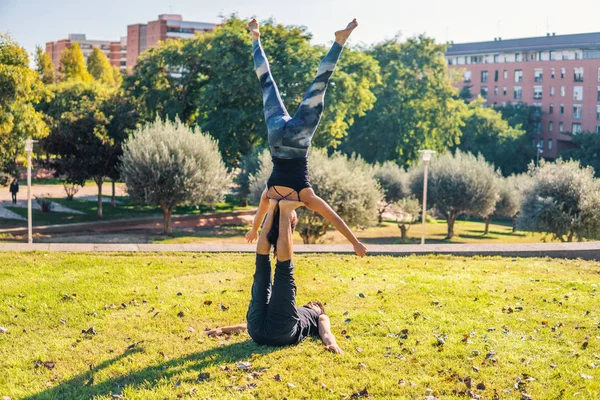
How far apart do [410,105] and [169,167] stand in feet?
94.3

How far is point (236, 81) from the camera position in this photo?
35875mm

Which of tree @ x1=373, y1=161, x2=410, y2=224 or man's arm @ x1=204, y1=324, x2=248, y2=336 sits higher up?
tree @ x1=373, y1=161, x2=410, y2=224

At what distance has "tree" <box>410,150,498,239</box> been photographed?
3709 cm

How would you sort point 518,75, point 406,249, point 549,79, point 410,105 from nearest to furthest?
point 406,249 < point 410,105 < point 549,79 < point 518,75

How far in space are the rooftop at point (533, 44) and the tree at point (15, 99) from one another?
244 feet

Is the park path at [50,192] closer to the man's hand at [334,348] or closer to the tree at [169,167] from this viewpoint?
the tree at [169,167]

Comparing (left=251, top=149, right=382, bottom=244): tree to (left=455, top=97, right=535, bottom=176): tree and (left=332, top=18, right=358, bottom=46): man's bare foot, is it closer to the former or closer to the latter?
(left=332, top=18, right=358, bottom=46): man's bare foot

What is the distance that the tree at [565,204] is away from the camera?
29.5 metres

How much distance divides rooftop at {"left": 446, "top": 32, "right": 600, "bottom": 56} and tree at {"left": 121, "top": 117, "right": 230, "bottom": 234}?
72466mm

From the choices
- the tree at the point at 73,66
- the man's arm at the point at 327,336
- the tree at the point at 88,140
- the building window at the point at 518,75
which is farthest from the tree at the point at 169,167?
the building window at the point at 518,75

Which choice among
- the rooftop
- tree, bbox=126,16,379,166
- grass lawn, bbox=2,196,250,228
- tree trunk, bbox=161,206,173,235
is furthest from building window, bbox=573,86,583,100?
tree trunk, bbox=161,206,173,235

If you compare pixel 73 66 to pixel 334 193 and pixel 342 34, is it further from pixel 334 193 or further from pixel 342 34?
pixel 342 34

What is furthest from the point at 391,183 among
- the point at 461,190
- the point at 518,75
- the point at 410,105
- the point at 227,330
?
the point at 518,75

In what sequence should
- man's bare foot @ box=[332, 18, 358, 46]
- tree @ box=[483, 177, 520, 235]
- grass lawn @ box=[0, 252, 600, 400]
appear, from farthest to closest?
tree @ box=[483, 177, 520, 235] → man's bare foot @ box=[332, 18, 358, 46] → grass lawn @ box=[0, 252, 600, 400]
